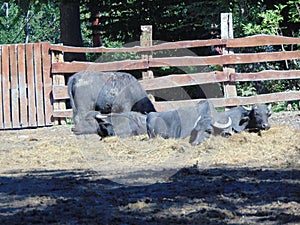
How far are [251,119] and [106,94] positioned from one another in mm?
2731

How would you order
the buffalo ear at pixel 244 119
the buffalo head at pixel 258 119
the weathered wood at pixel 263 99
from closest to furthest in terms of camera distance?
the buffalo head at pixel 258 119 → the buffalo ear at pixel 244 119 → the weathered wood at pixel 263 99

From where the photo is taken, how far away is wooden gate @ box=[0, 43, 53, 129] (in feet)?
50.0

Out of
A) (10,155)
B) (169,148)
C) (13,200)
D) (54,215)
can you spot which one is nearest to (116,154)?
(169,148)

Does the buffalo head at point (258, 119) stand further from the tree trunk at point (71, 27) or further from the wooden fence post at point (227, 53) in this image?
the tree trunk at point (71, 27)

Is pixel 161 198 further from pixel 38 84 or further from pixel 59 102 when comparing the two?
pixel 38 84

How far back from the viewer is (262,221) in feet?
18.7

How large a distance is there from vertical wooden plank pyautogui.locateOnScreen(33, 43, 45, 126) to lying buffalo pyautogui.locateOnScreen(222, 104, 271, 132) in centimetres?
521

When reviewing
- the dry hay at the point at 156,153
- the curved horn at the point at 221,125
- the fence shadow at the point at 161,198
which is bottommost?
the fence shadow at the point at 161,198

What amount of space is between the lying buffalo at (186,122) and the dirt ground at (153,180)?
0.83 ft

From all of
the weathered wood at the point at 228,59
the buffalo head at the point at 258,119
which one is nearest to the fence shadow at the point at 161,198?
the buffalo head at the point at 258,119

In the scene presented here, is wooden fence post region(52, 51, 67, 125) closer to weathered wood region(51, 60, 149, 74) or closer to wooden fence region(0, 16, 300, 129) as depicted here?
wooden fence region(0, 16, 300, 129)

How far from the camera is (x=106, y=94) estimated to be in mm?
12602

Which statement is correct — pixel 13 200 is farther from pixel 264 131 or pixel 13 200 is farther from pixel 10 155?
pixel 264 131

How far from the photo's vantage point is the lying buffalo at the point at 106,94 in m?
12.4
